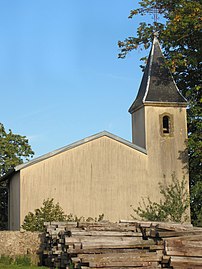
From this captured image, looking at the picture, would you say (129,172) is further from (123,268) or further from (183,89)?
(123,268)

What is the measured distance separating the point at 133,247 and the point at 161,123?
15.7 m

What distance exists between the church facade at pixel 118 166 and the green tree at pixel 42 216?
504 mm

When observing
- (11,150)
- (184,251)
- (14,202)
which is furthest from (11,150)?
(184,251)

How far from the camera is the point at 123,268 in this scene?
55.3 ft

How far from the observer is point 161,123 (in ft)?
107

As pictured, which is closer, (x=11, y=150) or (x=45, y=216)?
(x=45, y=216)

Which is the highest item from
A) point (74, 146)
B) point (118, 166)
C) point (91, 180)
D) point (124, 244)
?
point (74, 146)

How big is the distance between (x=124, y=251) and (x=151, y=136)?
15.3 meters

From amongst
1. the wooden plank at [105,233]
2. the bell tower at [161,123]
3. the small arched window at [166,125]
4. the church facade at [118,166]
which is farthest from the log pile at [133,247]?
the small arched window at [166,125]

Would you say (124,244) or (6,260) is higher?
(124,244)

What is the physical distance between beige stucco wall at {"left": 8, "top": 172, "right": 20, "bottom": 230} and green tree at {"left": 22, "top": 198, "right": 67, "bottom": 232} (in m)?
1.49

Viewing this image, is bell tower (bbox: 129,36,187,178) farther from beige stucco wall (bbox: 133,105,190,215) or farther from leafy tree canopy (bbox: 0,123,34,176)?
leafy tree canopy (bbox: 0,123,34,176)

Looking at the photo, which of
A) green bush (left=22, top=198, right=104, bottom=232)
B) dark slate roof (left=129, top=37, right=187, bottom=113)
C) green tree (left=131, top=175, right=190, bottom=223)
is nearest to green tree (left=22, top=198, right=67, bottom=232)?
green bush (left=22, top=198, right=104, bottom=232)

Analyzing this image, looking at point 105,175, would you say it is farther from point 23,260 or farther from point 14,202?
point 23,260
